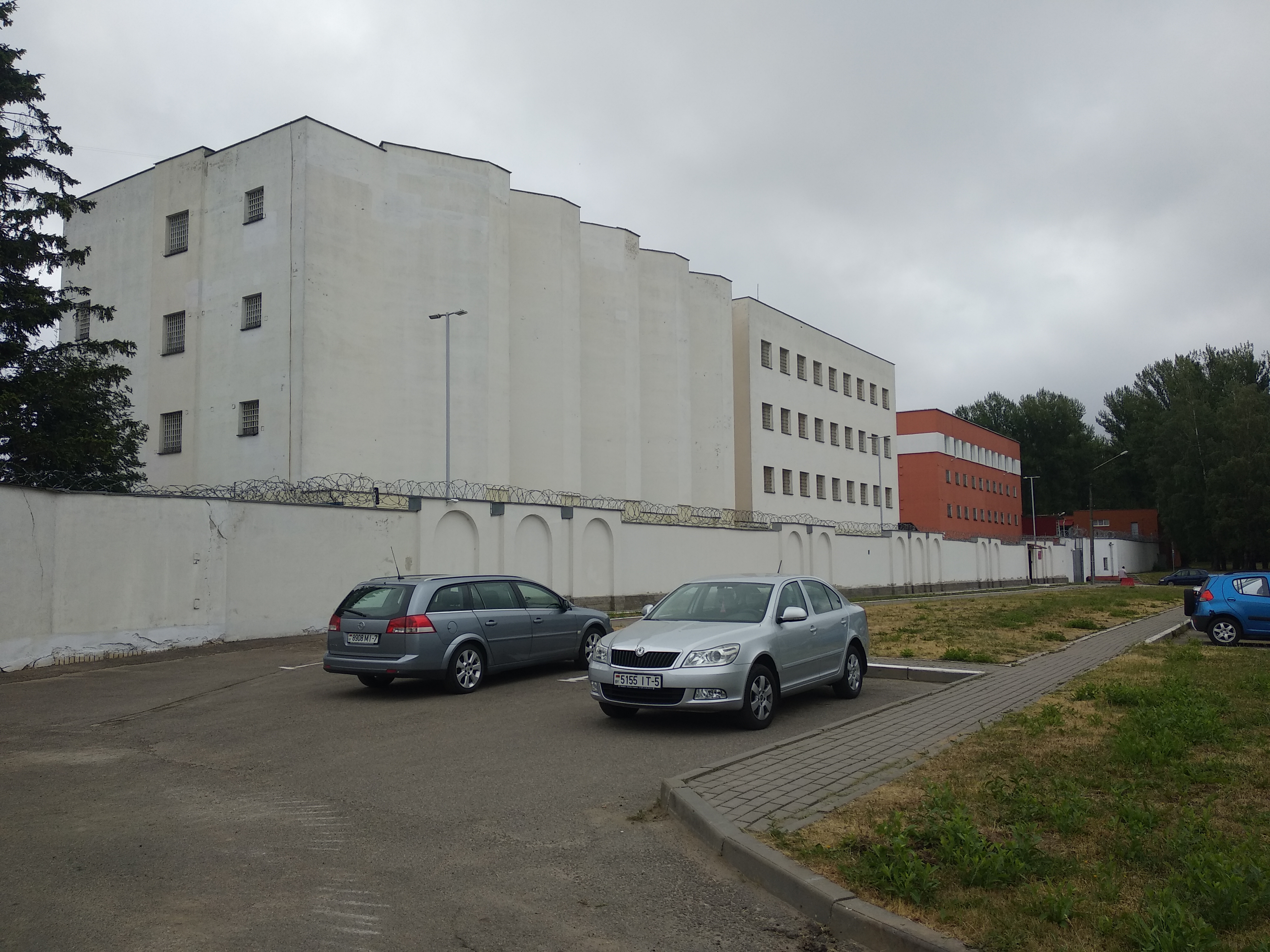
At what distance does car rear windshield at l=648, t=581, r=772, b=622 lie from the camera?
418 inches

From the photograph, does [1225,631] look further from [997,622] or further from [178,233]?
[178,233]

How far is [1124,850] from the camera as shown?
5.18m

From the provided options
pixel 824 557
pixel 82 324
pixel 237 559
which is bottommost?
pixel 824 557

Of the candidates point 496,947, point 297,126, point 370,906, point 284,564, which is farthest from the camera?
point 297,126

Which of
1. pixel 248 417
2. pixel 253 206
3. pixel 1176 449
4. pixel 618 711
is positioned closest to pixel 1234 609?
pixel 618 711

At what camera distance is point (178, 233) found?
34188 millimetres

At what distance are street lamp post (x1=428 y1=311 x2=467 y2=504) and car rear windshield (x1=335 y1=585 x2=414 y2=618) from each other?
12518 millimetres

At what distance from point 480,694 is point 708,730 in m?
4.09

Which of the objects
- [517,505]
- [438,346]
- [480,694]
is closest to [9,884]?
[480,694]

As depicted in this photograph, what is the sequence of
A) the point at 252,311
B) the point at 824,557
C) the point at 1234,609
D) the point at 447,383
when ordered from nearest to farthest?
the point at 1234,609 → the point at 447,383 → the point at 252,311 → the point at 824,557

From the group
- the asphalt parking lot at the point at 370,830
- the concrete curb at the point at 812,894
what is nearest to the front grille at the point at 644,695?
the asphalt parking lot at the point at 370,830

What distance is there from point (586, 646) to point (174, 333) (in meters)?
25.2

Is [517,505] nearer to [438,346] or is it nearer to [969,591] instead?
[438,346]

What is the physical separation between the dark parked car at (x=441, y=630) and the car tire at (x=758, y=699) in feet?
10.4
